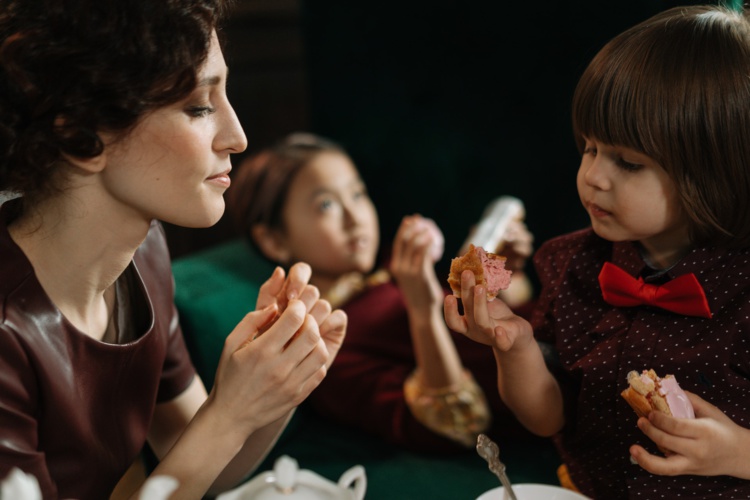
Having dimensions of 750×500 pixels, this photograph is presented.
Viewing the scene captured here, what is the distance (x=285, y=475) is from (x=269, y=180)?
1220 mm

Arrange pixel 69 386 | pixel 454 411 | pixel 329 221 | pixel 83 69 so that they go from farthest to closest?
pixel 329 221, pixel 454 411, pixel 69 386, pixel 83 69

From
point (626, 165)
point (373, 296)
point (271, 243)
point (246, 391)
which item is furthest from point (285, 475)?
point (271, 243)

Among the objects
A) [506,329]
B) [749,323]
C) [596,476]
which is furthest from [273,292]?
[749,323]

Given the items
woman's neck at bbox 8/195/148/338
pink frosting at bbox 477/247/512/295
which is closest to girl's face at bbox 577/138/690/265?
pink frosting at bbox 477/247/512/295

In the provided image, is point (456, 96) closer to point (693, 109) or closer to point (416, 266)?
point (416, 266)

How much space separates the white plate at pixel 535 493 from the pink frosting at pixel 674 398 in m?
0.19

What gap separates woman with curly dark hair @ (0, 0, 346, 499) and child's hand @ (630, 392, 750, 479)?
438mm

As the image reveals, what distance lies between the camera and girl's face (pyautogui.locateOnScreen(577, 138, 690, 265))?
1.09 metres

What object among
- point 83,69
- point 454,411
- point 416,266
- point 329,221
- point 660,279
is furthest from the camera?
point 329,221

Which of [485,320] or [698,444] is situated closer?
[698,444]

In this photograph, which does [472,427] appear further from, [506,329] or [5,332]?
[5,332]

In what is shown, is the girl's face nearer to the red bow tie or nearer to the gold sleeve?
the red bow tie

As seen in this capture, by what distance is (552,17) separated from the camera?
1.85 m

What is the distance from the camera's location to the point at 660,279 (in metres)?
1.17
